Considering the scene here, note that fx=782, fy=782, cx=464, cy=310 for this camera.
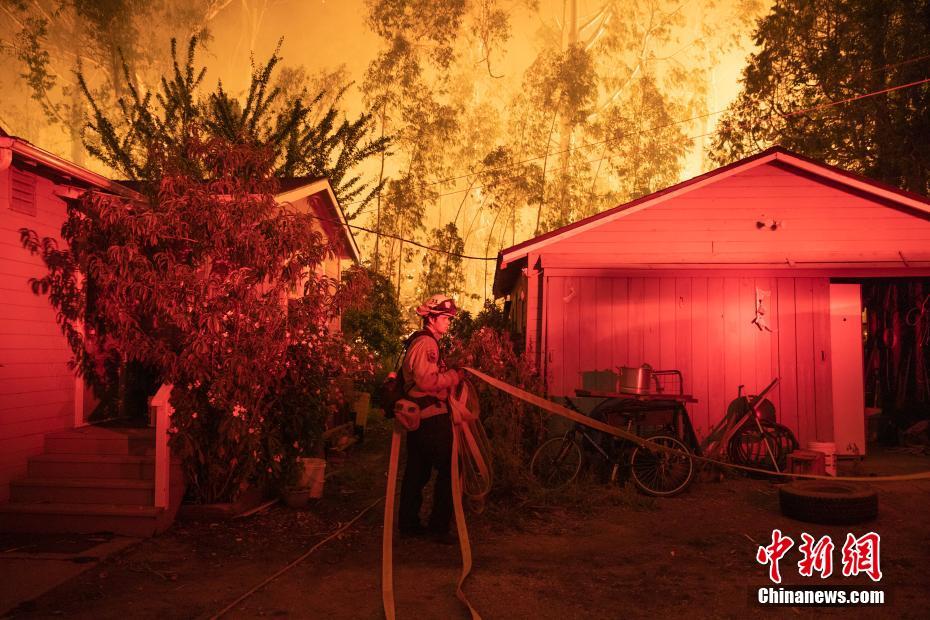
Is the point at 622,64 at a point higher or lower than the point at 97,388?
higher

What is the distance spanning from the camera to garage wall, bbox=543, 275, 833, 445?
430 inches

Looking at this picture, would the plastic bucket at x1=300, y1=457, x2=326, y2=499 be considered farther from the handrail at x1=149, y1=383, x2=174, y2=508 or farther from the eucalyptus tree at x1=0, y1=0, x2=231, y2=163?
the eucalyptus tree at x1=0, y1=0, x2=231, y2=163

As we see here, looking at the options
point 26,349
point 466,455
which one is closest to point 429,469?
point 466,455

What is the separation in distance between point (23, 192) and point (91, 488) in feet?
9.56

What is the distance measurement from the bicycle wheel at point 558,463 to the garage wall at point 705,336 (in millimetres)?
2142

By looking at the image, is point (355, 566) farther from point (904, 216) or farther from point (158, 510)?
point (904, 216)

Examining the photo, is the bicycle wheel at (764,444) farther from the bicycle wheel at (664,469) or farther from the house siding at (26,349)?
the house siding at (26,349)

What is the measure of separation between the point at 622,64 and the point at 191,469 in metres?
52.1

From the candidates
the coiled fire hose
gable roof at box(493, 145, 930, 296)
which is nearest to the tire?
the coiled fire hose

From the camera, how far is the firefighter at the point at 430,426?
6.47m

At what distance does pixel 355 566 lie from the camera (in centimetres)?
612

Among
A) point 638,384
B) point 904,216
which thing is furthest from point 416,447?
point 904,216

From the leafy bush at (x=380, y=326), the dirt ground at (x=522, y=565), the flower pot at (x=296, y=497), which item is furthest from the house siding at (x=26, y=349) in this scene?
the leafy bush at (x=380, y=326)

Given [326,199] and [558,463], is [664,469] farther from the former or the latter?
[326,199]
